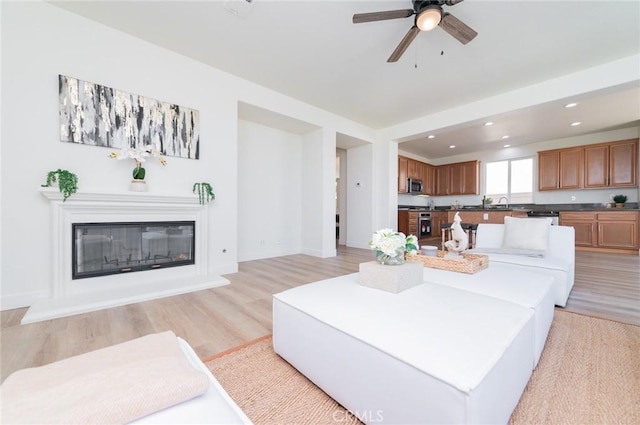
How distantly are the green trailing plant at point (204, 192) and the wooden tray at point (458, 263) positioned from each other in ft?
8.22

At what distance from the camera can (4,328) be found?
1808 mm

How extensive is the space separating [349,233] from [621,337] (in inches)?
179

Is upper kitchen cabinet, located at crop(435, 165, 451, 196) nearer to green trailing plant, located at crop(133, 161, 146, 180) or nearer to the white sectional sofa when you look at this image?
the white sectional sofa

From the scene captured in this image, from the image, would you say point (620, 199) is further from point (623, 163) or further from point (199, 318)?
point (199, 318)

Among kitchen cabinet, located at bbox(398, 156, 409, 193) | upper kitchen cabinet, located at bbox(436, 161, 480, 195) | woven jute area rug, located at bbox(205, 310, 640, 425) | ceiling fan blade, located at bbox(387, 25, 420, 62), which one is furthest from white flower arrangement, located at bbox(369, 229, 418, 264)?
upper kitchen cabinet, located at bbox(436, 161, 480, 195)

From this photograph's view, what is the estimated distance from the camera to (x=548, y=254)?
266cm

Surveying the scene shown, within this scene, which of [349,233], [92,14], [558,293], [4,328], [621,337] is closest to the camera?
[621,337]

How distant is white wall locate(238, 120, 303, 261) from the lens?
431cm

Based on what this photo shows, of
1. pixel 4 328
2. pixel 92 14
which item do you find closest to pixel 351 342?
pixel 4 328

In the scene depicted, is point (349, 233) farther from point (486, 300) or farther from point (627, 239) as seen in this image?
point (627, 239)

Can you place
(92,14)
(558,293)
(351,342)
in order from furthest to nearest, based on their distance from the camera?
(92,14) → (558,293) → (351,342)

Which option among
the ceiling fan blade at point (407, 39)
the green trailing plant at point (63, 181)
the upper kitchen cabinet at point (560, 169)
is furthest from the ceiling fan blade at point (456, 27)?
the upper kitchen cabinet at point (560, 169)

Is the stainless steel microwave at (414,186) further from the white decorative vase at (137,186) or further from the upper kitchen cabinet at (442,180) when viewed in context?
the white decorative vase at (137,186)

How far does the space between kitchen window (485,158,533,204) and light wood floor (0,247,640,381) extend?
3761 millimetres
